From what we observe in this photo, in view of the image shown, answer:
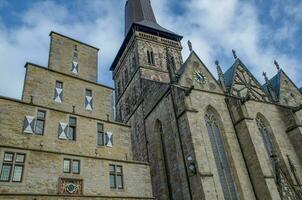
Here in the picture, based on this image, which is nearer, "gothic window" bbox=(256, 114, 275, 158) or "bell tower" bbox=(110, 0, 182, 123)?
"gothic window" bbox=(256, 114, 275, 158)

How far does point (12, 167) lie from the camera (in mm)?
11008

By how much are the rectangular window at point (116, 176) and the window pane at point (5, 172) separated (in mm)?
4816

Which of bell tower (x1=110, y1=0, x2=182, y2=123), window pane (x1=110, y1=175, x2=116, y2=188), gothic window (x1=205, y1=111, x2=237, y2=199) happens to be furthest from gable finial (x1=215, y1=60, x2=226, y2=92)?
window pane (x1=110, y1=175, x2=116, y2=188)

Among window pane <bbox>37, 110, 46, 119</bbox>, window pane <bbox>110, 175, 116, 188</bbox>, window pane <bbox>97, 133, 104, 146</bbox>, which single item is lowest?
window pane <bbox>110, 175, 116, 188</bbox>

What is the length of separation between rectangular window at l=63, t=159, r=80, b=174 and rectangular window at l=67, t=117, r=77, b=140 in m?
1.36

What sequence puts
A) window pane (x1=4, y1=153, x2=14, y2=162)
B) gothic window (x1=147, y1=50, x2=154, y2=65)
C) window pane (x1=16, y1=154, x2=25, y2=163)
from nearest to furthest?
window pane (x1=4, y1=153, x2=14, y2=162) → window pane (x1=16, y1=154, x2=25, y2=163) → gothic window (x1=147, y1=50, x2=154, y2=65)

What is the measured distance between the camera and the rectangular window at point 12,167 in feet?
35.5

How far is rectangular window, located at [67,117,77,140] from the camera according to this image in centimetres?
1371

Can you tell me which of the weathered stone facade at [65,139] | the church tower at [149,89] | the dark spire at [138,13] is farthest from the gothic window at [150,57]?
the weathered stone facade at [65,139]

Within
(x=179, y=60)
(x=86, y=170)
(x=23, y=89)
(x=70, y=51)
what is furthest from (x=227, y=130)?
(x=179, y=60)

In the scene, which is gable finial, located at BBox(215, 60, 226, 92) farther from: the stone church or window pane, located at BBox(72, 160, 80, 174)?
window pane, located at BBox(72, 160, 80, 174)

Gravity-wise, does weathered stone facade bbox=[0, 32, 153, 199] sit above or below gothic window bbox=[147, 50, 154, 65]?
below

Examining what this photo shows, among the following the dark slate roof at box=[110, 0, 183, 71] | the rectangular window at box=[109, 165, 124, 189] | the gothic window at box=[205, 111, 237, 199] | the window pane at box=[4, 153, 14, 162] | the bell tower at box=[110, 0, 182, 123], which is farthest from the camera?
the dark slate roof at box=[110, 0, 183, 71]

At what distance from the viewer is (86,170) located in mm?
12945
